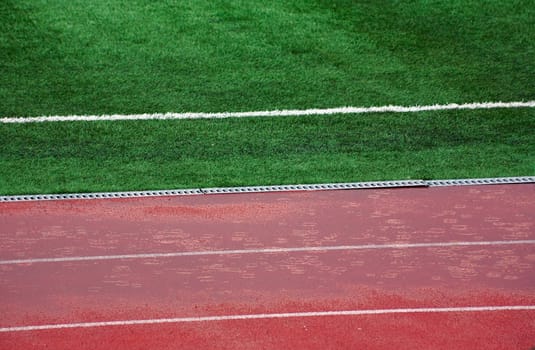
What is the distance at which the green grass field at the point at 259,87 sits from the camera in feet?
30.6

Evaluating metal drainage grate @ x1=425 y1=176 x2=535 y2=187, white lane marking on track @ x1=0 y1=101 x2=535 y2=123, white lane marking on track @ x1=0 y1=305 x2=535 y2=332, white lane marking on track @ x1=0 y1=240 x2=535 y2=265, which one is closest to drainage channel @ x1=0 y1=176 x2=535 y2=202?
metal drainage grate @ x1=425 y1=176 x2=535 y2=187

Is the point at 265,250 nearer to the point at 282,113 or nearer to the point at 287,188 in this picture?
the point at 287,188

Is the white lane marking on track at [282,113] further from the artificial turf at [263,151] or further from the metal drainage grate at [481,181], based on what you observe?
the metal drainage grate at [481,181]

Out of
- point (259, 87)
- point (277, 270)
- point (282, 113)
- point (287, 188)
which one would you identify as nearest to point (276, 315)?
point (277, 270)

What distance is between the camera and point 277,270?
799 centimetres

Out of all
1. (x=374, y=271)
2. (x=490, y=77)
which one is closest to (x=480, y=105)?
(x=490, y=77)

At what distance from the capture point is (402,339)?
7215mm

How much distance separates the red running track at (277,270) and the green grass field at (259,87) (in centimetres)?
40

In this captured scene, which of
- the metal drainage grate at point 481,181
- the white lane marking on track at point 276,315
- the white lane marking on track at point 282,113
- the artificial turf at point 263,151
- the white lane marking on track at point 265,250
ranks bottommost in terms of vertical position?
the white lane marking on track at point 276,315

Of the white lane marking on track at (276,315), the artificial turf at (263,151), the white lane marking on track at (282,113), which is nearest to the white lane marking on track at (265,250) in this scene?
the white lane marking on track at (276,315)

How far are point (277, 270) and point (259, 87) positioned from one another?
303 centimetres

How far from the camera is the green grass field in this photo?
9.33 meters


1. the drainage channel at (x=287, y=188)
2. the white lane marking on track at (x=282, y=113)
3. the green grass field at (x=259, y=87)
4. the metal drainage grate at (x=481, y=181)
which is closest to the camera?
the drainage channel at (x=287, y=188)

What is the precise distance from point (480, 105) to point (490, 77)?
63 centimetres
